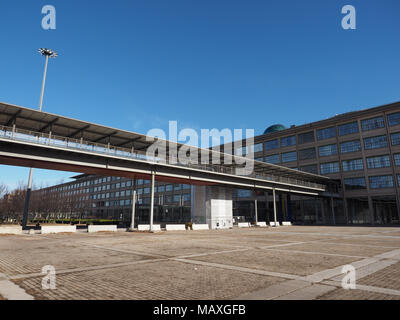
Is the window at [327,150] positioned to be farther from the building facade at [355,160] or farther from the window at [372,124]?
the window at [372,124]

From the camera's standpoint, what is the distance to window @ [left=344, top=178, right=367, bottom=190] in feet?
180

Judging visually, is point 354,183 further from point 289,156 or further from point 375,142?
Answer: point 289,156

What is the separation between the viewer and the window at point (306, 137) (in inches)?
2488

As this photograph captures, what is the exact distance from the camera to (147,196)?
306 feet

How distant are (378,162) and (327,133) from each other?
12235 millimetres

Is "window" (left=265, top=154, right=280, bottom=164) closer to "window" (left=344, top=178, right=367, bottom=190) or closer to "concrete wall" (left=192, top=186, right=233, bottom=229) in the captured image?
"window" (left=344, top=178, right=367, bottom=190)

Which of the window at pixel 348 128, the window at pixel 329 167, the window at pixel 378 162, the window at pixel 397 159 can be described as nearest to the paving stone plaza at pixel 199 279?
the window at pixel 397 159

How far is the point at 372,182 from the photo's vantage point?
53.4m

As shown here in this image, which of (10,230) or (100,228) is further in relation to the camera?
(100,228)

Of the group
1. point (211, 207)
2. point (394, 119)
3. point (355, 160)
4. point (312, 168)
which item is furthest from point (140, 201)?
point (394, 119)

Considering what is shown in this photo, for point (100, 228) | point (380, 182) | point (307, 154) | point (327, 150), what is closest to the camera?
point (100, 228)

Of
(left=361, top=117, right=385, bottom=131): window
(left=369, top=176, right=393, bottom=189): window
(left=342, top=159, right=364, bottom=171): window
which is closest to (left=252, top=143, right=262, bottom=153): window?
(left=342, top=159, right=364, bottom=171): window

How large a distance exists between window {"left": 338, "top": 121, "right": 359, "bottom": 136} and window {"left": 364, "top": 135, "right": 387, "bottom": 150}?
3.33 meters

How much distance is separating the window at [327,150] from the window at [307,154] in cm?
160
